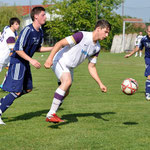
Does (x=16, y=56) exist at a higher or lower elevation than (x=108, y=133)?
higher

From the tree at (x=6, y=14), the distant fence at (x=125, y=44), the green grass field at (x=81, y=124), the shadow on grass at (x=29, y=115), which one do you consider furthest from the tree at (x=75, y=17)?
the shadow on grass at (x=29, y=115)

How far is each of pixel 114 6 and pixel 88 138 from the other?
204 ft

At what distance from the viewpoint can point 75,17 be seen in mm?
59625

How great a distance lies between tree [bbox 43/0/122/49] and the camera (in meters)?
59.0

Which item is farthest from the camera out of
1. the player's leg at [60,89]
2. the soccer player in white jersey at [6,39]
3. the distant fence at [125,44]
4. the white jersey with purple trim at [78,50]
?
the distant fence at [125,44]

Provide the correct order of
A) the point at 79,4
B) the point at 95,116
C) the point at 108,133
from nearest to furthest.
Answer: the point at 108,133, the point at 95,116, the point at 79,4

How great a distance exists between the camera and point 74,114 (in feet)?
27.0

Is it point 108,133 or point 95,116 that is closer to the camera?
point 108,133

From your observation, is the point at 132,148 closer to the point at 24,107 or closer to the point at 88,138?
the point at 88,138

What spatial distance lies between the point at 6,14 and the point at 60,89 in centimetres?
6500

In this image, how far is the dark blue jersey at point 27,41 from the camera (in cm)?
695

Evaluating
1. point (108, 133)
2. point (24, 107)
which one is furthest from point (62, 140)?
point (24, 107)

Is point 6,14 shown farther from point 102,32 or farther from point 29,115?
Answer: point 102,32

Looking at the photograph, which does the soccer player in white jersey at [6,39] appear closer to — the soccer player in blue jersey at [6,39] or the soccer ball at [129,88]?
the soccer player in blue jersey at [6,39]
